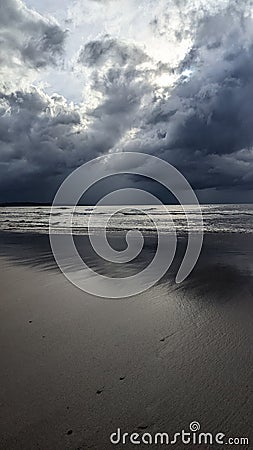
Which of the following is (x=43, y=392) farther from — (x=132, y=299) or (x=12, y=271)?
(x=12, y=271)

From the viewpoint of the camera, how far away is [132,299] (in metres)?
7.94

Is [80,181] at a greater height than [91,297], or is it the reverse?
[80,181]

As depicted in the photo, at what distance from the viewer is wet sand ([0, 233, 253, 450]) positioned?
357 cm

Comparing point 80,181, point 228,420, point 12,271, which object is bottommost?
point 228,420

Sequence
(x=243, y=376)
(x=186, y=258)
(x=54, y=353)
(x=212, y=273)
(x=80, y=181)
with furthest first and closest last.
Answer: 1. (x=80, y=181)
2. (x=186, y=258)
3. (x=212, y=273)
4. (x=54, y=353)
5. (x=243, y=376)

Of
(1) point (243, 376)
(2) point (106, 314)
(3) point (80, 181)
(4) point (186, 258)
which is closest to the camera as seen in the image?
(1) point (243, 376)

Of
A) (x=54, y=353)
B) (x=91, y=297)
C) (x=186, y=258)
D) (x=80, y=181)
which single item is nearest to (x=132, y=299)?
(x=91, y=297)

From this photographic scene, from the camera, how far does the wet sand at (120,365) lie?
3570mm

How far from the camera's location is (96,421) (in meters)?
3.61

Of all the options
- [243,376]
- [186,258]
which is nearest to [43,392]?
[243,376]

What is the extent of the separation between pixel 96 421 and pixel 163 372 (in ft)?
4.14

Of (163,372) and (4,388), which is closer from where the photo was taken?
(4,388)

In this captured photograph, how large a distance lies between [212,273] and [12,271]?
6636 millimetres

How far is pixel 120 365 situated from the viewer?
15.6ft
